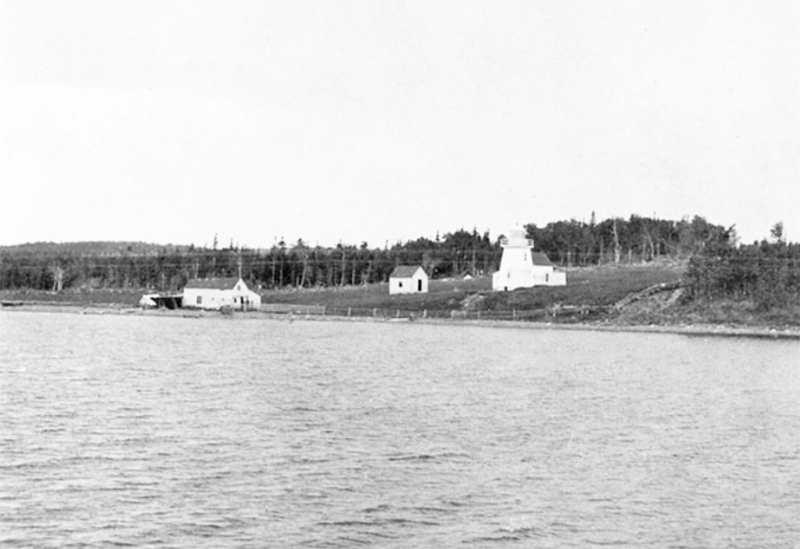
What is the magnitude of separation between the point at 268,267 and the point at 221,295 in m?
49.1

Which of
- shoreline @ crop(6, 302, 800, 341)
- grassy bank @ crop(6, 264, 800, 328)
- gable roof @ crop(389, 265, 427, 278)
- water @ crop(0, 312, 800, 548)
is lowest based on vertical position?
water @ crop(0, 312, 800, 548)

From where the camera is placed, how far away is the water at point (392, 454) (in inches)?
877

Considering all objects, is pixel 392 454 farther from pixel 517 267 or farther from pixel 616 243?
pixel 616 243

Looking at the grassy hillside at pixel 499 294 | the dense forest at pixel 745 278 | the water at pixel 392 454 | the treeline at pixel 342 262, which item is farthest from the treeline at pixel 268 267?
the water at pixel 392 454

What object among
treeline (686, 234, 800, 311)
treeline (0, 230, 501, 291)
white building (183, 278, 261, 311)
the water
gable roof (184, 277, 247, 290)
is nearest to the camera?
the water

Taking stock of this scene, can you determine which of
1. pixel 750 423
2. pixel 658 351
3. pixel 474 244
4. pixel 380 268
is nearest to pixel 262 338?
pixel 658 351

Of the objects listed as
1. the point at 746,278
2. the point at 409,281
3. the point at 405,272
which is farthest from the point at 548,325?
the point at 405,272

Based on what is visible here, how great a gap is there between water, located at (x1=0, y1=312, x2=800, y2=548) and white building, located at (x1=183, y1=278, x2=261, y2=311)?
221ft

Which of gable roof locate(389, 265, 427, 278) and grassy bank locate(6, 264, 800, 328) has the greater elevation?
gable roof locate(389, 265, 427, 278)

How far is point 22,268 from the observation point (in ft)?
630

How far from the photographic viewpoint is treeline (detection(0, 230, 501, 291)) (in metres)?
174

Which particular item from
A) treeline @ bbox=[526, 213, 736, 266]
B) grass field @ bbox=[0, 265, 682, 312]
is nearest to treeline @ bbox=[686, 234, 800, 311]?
grass field @ bbox=[0, 265, 682, 312]

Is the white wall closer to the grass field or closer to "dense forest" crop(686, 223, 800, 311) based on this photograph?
the grass field

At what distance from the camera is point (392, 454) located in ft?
97.3
